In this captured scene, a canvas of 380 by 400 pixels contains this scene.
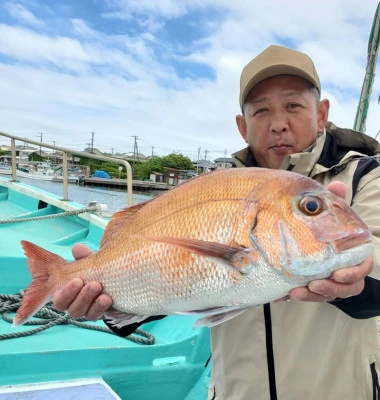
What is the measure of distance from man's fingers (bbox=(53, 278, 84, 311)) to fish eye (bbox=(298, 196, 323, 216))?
3.37ft

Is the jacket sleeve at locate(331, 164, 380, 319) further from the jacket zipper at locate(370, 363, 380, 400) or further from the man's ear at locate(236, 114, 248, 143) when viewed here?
the man's ear at locate(236, 114, 248, 143)

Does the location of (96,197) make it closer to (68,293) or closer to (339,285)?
(68,293)

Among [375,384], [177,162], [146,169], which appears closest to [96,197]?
[375,384]

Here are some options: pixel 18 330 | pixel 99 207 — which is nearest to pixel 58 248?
pixel 99 207

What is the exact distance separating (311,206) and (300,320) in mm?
639

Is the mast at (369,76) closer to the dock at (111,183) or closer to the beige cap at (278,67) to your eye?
the beige cap at (278,67)

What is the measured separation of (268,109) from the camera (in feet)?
6.66

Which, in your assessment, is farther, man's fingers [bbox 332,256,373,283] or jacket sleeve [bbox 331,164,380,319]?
jacket sleeve [bbox 331,164,380,319]

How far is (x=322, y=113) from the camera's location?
85.7 inches

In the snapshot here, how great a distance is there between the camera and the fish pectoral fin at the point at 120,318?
1687 mm

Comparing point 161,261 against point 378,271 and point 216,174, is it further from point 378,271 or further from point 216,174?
point 378,271

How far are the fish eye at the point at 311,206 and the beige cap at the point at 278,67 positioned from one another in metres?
0.91

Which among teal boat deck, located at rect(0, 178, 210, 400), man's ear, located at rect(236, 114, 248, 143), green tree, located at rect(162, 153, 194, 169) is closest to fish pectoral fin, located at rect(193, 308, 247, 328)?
man's ear, located at rect(236, 114, 248, 143)

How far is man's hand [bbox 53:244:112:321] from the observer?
65.9 inches
